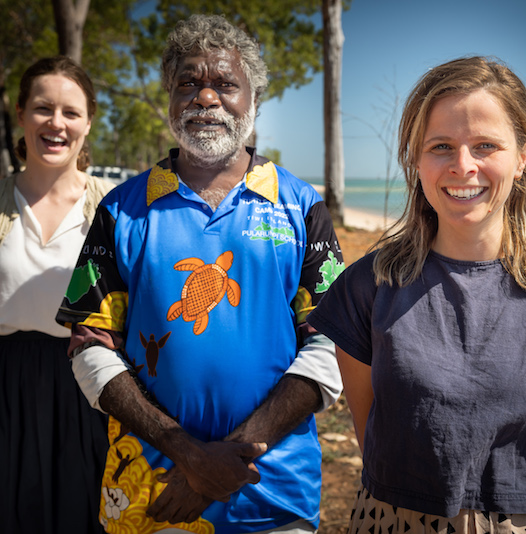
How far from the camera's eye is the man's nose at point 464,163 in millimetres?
1483

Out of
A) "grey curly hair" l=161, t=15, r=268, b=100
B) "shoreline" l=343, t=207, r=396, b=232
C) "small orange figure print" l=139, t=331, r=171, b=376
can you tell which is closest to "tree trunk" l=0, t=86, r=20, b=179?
"shoreline" l=343, t=207, r=396, b=232

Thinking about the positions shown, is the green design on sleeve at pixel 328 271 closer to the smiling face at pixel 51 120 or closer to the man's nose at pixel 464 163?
the man's nose at pixel 464 163

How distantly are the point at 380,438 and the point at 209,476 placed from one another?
54cm

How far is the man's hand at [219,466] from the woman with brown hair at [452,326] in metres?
0.36

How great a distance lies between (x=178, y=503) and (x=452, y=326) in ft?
3.33

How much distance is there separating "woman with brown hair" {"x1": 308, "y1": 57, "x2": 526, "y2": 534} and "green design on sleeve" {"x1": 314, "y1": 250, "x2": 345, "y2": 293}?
237mm

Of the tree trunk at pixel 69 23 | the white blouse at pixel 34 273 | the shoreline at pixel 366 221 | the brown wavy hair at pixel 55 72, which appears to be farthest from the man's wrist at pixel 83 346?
the shoreline at pixel 366 221

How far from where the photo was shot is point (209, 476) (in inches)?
66.4

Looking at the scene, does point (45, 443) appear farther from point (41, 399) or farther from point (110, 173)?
point (110, 173)

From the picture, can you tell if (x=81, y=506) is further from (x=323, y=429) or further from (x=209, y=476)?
(x=323, y=429)

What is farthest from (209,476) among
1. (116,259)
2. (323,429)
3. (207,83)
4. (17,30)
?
(17,30)

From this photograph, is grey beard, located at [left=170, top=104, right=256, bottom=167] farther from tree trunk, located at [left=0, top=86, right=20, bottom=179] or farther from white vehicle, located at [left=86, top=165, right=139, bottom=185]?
white vehicle, located at [left=86, top=165, right=139, bottom=185]

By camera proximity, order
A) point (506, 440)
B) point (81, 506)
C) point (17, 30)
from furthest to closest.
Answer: point (17, 30) < point (81, 506) < point (506, 440)

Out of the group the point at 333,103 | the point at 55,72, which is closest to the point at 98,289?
the point at 55,72
